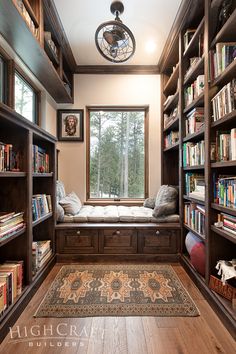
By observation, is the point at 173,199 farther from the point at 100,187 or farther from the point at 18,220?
the point at 18,220

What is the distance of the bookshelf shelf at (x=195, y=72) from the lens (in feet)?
6.83

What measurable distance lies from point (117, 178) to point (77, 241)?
1.45m

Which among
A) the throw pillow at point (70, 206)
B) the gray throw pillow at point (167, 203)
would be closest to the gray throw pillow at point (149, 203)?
the gray throw pillow at point (167, 203)

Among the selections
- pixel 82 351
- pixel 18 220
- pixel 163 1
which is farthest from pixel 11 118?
pixel 163 1

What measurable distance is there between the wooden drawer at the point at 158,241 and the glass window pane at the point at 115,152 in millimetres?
1167

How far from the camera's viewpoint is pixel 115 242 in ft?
8.85

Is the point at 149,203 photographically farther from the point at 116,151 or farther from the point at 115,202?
the point at 116,151

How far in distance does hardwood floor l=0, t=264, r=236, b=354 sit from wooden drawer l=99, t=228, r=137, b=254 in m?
1.06

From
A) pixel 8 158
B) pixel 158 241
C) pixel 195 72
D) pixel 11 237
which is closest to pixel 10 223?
pixel 11 237

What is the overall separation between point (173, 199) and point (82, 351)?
197 cm

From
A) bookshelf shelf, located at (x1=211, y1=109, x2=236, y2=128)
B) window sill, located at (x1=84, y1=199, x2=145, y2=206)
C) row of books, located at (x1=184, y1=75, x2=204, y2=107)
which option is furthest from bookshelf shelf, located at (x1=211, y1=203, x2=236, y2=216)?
window sill, located at (x1=84, y1=199, x2=145, y2=206)

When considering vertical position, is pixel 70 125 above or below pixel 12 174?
above

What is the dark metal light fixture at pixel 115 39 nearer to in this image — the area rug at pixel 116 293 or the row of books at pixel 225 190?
the row of books at pixel 225 190

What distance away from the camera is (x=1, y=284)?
1510mm
